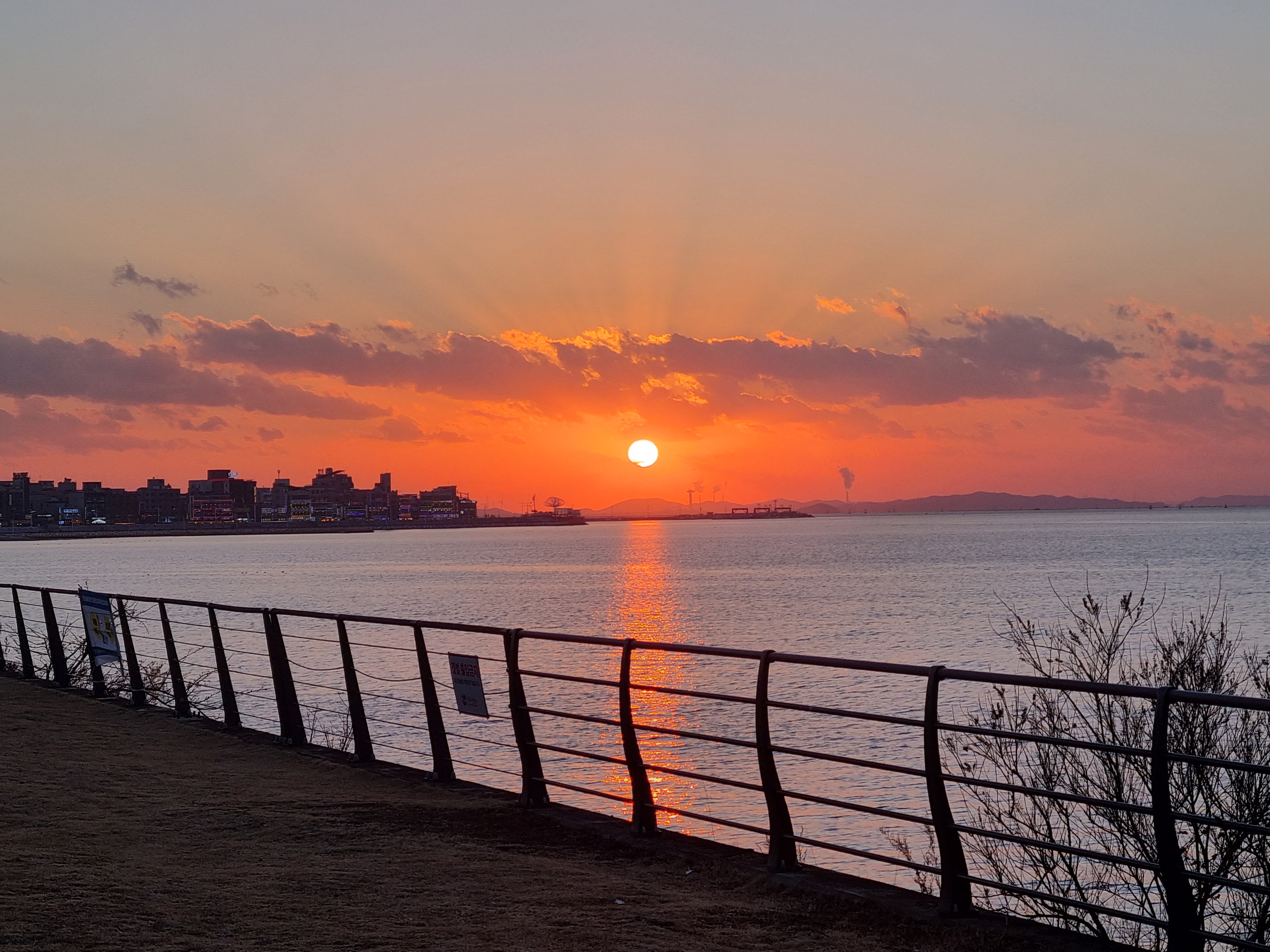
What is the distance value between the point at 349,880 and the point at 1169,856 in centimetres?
443

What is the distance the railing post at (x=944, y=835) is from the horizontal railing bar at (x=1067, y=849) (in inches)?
3.1

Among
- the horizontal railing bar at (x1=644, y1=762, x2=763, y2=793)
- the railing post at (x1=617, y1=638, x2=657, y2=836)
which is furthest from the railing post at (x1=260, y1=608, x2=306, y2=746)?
the railing post at (x1=617, y1=638, x2=657, y2=836)

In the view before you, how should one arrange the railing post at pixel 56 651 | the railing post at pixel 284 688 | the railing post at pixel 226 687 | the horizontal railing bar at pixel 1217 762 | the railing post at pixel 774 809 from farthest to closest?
the railing post at pixel 56 651 → the railing post at pixel 226 687 → the railing post at pixel 284 688 → the railing post at pixel 774 809 → the horizontal railing bar at pixel 1217 762

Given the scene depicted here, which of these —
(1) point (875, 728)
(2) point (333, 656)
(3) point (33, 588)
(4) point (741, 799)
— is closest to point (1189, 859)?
(4) point (741, 799)

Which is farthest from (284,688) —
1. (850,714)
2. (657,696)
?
(657,696)

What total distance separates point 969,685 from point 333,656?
23297 mm

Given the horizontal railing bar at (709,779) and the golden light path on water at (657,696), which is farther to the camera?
the golden light path on water at (657,696)

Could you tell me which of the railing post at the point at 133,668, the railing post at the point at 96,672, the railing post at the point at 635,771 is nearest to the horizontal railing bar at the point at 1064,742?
the railing post at the point at 635,771

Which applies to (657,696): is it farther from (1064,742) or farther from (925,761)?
(1064,742)

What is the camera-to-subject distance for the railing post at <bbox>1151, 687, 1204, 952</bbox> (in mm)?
5945

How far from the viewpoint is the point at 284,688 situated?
13.1 metres

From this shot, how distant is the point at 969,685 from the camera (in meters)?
35.0

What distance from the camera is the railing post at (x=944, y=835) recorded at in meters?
6.71

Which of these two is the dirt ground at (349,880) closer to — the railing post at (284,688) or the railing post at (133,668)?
the railing post at (284,688)
